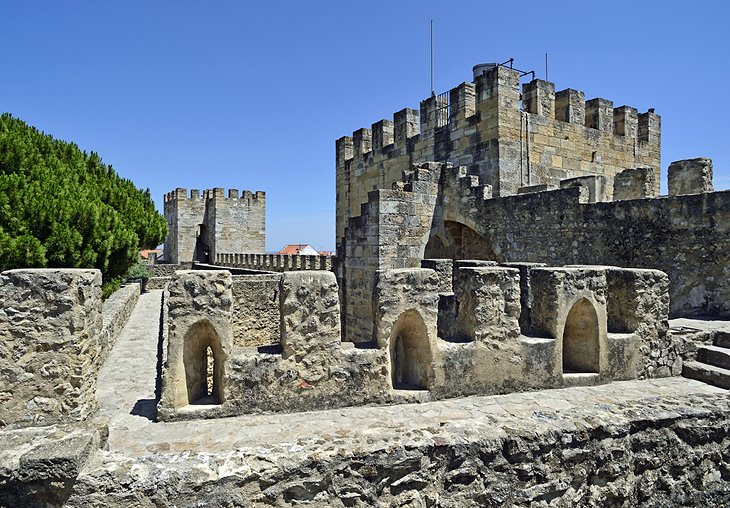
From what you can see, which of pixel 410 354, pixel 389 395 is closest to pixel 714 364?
pixel 410 354

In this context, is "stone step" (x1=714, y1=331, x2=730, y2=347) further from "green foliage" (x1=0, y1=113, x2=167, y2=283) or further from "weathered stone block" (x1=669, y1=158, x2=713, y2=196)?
"green foliage" (x1=0, y1=113, x2=167, y2=283)

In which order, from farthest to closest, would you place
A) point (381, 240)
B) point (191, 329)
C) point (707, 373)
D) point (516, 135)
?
point (516, 135) → point (381, 240) → point (707, 373) → point (191, 329)

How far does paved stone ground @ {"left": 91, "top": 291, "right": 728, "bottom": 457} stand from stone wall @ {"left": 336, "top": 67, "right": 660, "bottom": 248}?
259 inches

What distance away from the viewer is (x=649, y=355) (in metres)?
4.83

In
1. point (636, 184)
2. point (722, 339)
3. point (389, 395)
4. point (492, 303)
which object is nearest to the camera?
point (389, 395)

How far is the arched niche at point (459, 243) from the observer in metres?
10.5

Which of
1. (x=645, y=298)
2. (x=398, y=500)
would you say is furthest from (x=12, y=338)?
(x=645, y=298)

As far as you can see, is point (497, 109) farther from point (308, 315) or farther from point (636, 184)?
point (308, 315)

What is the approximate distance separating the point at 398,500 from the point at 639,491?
2.17 metres

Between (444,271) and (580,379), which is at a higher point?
(444,271)

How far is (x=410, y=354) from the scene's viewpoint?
430cm

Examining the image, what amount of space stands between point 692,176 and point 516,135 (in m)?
3.81

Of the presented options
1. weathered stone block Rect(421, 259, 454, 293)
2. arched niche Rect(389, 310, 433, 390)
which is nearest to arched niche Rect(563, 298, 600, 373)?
arched niche Rect(389, 310, 433, 390)

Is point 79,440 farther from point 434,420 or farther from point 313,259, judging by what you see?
point 313,259
